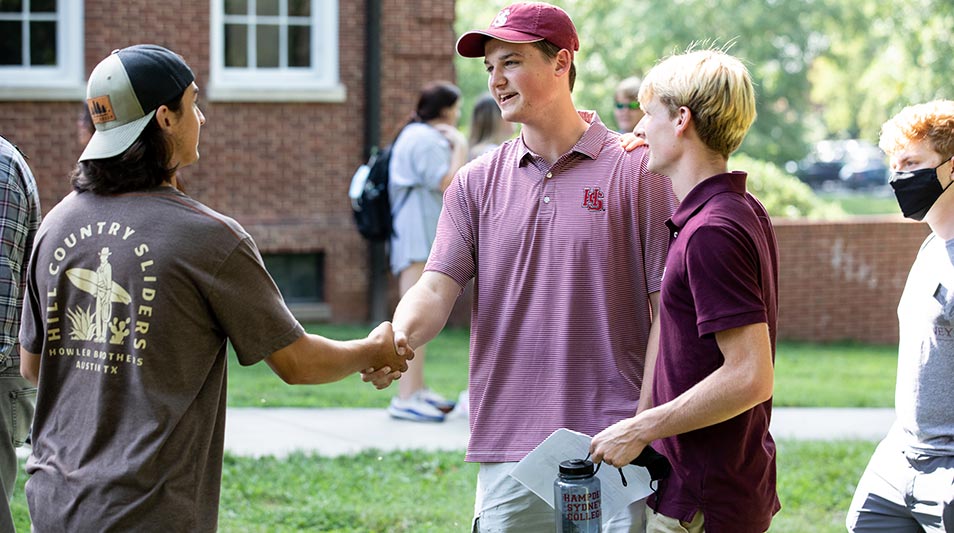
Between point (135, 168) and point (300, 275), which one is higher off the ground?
point (135, 168)

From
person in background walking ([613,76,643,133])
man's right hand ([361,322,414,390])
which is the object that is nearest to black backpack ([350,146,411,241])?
person in background walking ([613,76,643,133])

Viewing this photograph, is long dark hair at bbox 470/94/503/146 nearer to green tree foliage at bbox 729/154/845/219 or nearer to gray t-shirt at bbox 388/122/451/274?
gray t-shirt at bbox 388/122/451/274

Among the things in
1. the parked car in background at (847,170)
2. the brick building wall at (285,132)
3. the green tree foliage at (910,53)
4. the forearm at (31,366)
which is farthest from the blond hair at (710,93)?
the parked car in background at (847,170)

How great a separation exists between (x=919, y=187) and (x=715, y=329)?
1.26 m

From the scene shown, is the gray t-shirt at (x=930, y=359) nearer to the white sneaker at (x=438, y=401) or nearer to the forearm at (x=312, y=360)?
the forearm at (x=312, y=360)

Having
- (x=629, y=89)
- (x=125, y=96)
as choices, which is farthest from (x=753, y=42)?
(x=125, y=96)

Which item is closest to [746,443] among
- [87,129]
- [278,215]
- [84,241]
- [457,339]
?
[84,241]

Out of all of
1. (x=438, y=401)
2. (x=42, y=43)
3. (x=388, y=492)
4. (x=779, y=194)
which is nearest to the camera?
(x=388, y=492)

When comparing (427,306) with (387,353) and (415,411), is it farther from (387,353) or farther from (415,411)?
(415,411)

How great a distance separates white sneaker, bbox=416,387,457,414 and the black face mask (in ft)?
17.1

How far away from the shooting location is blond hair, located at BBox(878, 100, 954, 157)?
3982 mm

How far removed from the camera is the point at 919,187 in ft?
13.0

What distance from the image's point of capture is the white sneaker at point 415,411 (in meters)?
8.65

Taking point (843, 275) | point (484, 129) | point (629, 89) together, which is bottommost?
point (843, 275)
